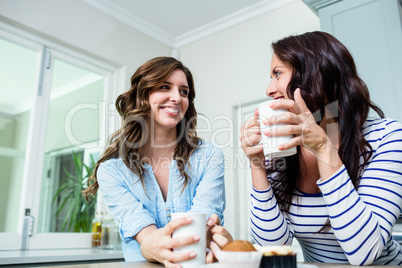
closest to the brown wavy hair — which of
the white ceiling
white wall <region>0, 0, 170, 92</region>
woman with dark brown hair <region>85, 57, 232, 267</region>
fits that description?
woman with dark brown hair <region>85, 57, 232, 267</region>

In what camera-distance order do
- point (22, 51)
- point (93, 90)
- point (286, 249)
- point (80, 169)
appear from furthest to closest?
point (93, 90) < point (80, 169) < point (22, 51) < point (286, 249)

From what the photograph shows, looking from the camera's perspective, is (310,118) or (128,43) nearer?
(310,118)

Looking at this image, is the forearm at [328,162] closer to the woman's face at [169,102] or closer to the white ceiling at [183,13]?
the woman's face at [169,102]

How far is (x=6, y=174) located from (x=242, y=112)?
1946 mm

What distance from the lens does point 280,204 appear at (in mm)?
971

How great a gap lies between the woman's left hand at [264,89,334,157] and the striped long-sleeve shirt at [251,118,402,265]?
3.0 inches

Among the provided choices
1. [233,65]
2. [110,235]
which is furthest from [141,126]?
[233,65]

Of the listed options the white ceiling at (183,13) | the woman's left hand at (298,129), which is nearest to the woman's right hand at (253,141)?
the woman's left hand at (298,129)

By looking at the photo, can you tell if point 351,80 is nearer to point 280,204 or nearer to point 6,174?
point 280,204

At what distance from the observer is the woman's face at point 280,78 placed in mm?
969

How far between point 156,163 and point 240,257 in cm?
81

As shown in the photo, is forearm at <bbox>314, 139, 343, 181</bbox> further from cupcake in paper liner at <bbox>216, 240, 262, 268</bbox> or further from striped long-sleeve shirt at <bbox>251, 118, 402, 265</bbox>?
cupcake in paper liner at <bbox>216, 240, 262, 268</bbox>

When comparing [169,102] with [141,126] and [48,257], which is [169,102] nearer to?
[141,126]

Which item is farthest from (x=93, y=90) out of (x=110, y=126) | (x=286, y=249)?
(x=286, y=249)
